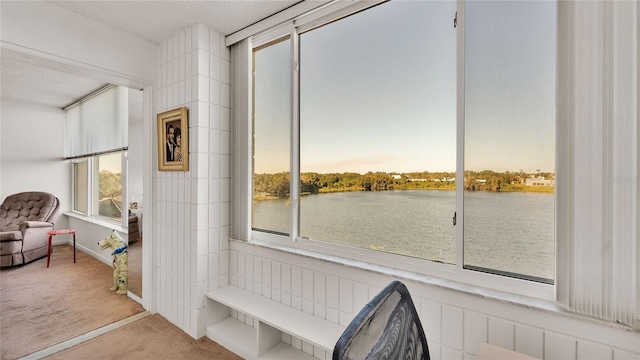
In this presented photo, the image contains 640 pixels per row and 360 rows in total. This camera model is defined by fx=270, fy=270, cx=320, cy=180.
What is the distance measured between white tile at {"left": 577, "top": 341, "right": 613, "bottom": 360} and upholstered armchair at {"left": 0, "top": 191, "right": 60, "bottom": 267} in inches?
231

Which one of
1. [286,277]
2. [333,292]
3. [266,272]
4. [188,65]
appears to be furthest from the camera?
[188,65]

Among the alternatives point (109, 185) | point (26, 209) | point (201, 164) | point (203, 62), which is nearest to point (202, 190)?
point (201, 164)

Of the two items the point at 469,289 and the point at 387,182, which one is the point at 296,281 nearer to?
the point at 387,182

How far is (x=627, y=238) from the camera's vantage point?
3.25 feet

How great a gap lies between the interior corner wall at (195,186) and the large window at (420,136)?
0.44 meters

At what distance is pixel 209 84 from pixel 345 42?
1179 mm

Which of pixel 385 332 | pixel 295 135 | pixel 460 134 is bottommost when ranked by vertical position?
pixel 385 332

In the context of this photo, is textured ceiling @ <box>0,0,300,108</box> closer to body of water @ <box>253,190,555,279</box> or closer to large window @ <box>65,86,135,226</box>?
body of water @ <box>253,190,555,279</box>

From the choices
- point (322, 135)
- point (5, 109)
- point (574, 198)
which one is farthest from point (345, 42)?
point (5, 109)

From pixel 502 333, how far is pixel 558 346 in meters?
0.19

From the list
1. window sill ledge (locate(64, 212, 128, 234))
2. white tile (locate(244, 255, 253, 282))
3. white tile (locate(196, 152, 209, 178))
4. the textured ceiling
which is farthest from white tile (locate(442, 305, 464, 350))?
window sill ledge (locate(64, 212, 128, 234))

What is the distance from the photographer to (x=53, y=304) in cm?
271

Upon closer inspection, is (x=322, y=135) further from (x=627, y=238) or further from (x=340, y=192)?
(x=627, y=238)

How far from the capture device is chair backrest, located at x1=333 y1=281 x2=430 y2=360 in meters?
0.57
